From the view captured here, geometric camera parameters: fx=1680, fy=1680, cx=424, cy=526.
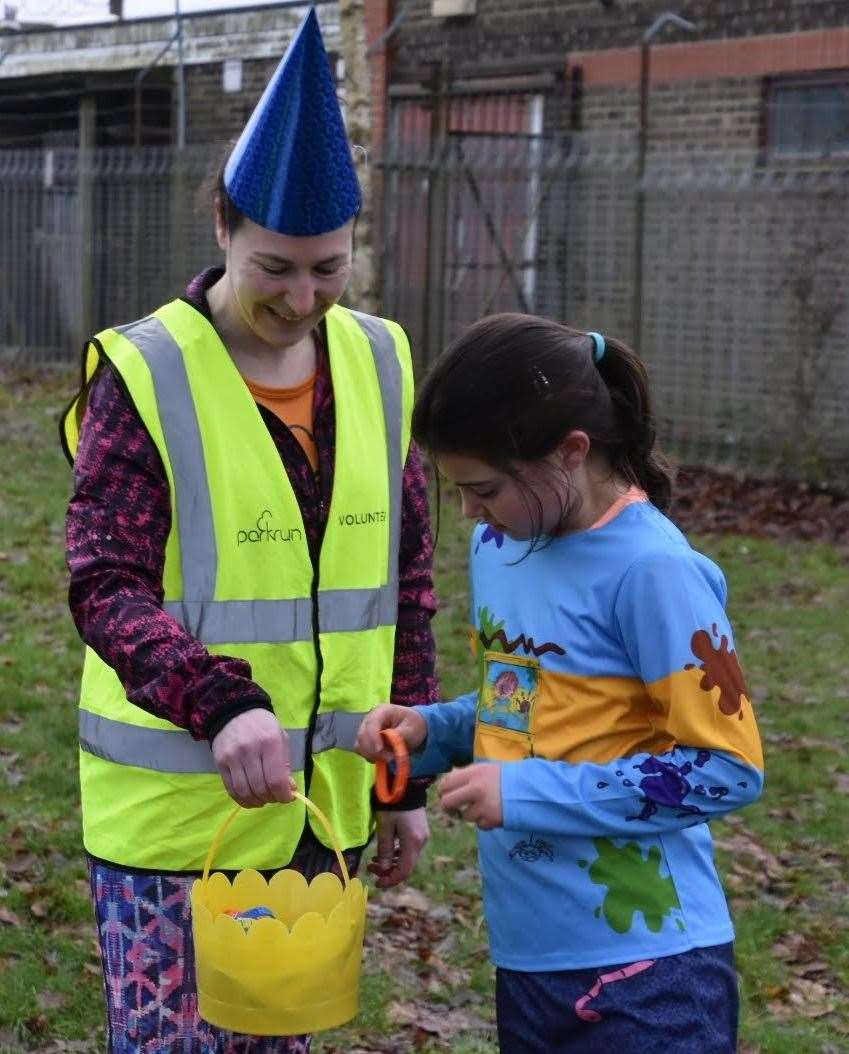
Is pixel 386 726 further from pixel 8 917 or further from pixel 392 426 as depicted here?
pixel 8 917

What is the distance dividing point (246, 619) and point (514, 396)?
1.94 ft

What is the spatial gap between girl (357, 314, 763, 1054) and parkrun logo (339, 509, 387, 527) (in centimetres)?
30

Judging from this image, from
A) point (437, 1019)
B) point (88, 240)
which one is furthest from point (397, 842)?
point (88, 240)

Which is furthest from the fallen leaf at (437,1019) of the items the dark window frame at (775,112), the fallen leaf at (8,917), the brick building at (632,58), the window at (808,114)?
the brick building at (632,58)

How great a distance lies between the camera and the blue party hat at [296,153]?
2646mm

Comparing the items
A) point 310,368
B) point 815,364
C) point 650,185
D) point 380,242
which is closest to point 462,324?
point 380,242

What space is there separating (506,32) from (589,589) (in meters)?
13.6

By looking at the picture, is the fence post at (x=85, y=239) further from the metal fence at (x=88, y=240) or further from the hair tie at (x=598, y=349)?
the hair tie at (x=598, y=349)

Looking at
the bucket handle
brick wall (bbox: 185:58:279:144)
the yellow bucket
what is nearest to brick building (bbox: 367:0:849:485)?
brick wall (bbox: 185:58:279:144)

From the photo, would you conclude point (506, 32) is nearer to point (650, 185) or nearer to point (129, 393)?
point (650, 185)

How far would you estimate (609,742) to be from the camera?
2.48 metres

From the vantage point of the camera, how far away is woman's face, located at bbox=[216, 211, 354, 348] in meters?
2.68

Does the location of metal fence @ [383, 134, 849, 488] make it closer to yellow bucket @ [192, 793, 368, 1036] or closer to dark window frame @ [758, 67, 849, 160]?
dark window frame @ [758, 67, 849, 160]

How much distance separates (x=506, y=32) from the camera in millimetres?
15281
